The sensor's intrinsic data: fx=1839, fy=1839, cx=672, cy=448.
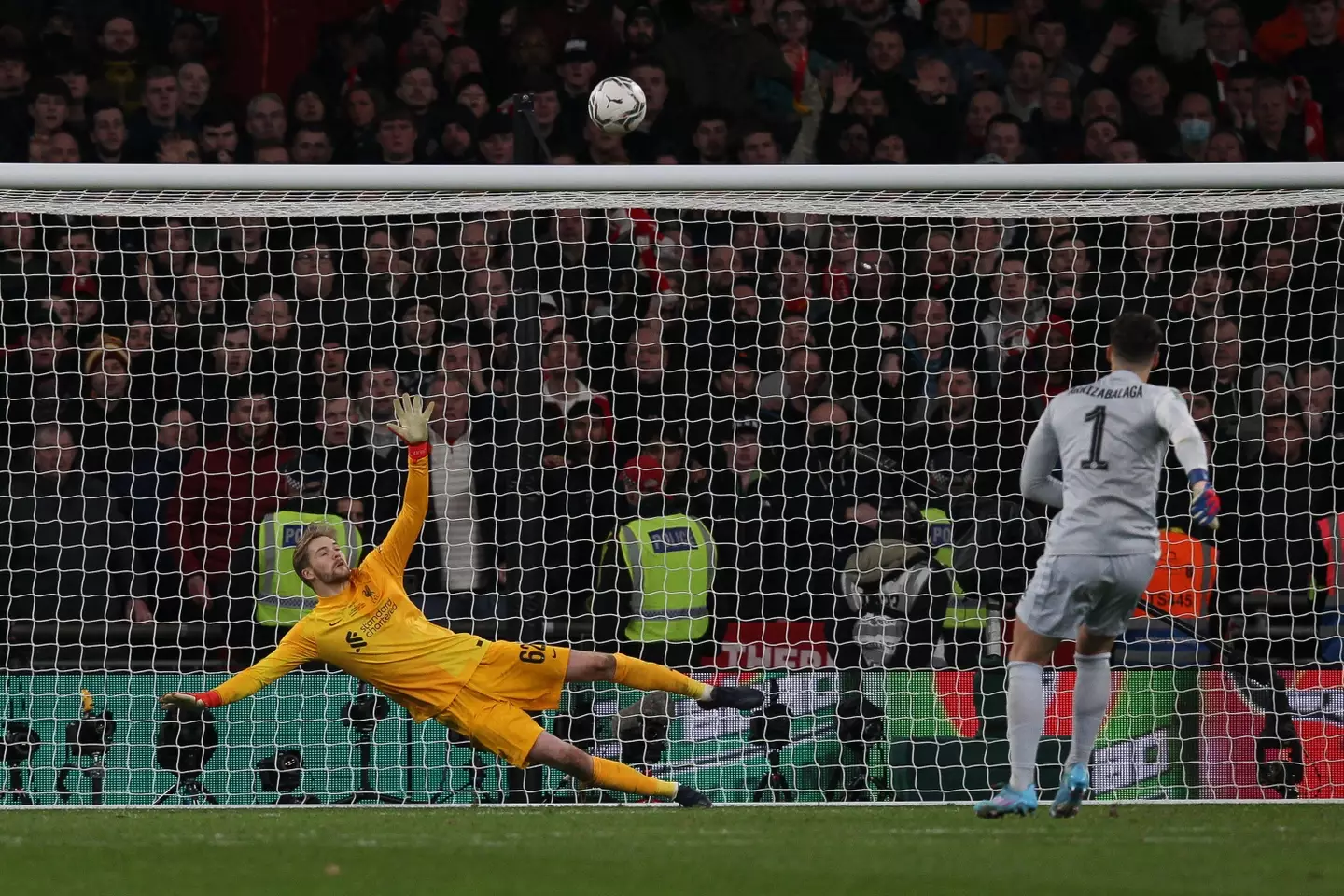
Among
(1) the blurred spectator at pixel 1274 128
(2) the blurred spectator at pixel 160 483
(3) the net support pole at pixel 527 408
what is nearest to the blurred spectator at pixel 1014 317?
(1) the blurred spectator at pixel 1274 128

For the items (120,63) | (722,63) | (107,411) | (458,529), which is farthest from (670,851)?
(120,63)

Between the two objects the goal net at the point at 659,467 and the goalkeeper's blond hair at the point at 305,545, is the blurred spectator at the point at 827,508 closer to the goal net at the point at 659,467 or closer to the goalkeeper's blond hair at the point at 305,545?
the goal net at the point at 659,467

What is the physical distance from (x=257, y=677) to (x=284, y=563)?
184 cm

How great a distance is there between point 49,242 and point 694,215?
11.7 ft

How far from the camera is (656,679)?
23.8ft

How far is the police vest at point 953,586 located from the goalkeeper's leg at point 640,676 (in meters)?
1.55

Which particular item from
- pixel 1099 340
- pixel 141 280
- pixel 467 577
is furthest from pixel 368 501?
pixel 1099 340

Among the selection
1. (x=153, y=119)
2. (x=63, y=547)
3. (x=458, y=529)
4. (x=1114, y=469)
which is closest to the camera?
(x=1114, y=469)

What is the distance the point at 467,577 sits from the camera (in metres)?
8.84

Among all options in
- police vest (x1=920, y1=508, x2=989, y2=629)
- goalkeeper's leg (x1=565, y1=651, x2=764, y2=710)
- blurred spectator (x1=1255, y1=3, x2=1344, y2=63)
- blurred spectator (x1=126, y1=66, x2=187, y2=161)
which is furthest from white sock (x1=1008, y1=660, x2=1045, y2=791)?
blurred spectator (x1=1255, y1=3, x2=1344, y2=63)

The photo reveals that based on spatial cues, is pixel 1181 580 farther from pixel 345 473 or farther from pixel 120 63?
pixel 120 63

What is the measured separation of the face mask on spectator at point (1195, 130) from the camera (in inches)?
416

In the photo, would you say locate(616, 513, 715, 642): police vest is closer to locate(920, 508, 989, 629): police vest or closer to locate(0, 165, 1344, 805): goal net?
locate(0, 165, 1344, 805): goal net

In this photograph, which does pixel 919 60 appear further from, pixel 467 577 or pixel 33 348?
pixel 33 348
